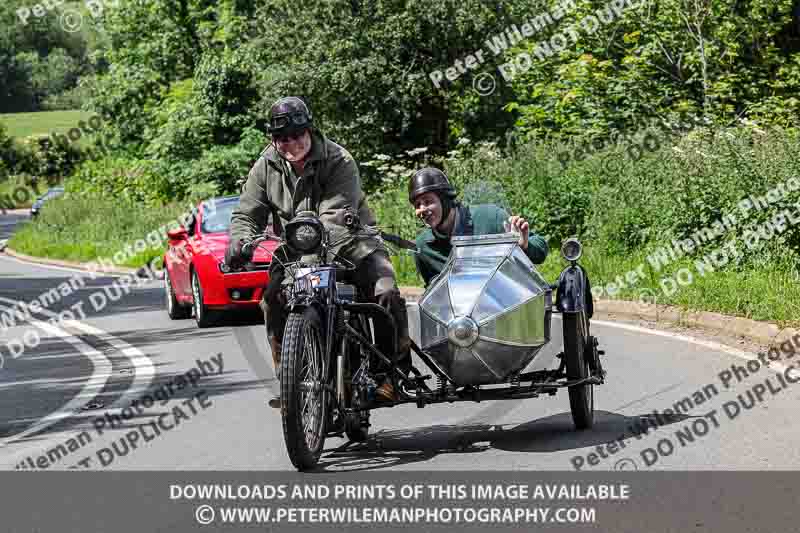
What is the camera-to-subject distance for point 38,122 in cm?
12431

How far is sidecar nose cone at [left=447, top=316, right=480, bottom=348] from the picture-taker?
7023 millimetres

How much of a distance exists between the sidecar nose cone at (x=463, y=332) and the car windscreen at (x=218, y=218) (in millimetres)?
9962

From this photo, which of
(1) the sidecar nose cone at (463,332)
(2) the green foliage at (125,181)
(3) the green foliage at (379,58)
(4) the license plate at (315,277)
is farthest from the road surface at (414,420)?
(2) the green foliage at (125,181)

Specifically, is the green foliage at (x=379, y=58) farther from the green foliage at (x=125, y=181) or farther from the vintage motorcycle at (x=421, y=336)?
the vintage motorcycle at (x=421, y=336)

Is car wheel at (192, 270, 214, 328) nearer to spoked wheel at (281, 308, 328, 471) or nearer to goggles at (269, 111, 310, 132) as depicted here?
goggles at (269, 111, 310, 132)

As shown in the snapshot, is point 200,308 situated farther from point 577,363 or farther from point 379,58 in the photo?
point 379,58

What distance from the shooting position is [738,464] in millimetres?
6652

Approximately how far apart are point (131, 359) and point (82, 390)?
221 cm

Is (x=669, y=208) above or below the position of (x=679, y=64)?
below

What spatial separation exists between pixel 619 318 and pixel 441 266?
6949mm

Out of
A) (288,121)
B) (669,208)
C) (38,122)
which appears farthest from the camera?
(38,122)

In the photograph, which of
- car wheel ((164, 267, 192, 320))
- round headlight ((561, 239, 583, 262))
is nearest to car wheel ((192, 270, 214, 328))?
car wheel ((164, 267, 192, 320))

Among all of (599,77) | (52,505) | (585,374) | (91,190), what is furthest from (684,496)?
(91,190)

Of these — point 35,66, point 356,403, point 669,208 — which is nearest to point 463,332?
point 356,403
